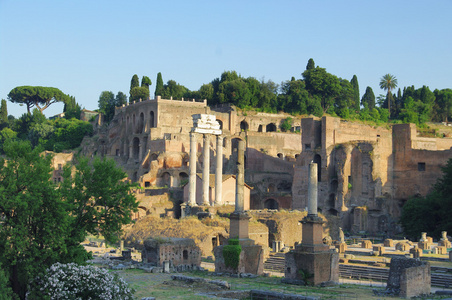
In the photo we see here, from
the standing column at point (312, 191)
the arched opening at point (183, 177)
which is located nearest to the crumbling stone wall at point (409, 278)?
the standing column at point (312, 191)

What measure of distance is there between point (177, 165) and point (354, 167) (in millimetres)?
15706

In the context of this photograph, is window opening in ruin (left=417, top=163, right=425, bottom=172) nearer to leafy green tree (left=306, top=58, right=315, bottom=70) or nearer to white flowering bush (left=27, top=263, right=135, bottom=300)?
leafy green tree (left=306, top=58, right=315, bottom=70)

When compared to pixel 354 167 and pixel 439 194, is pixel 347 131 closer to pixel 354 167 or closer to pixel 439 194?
pixel 354 167

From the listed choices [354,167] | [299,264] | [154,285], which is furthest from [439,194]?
[154,285]

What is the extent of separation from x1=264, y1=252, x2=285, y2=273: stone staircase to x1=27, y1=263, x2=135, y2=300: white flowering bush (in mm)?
15206

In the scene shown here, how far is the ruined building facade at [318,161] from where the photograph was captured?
53.9 metres

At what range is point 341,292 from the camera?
23.3 metres

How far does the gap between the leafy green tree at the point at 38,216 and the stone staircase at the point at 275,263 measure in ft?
41.6

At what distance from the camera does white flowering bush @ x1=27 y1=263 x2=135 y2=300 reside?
18422 millimetres

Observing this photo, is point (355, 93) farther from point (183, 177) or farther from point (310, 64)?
point (183, 177)

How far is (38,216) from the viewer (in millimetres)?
20578

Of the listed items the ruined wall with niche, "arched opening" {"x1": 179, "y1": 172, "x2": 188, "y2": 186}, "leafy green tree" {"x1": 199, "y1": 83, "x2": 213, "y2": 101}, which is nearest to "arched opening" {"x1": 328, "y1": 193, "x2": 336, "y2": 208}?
the ruined wall with niche

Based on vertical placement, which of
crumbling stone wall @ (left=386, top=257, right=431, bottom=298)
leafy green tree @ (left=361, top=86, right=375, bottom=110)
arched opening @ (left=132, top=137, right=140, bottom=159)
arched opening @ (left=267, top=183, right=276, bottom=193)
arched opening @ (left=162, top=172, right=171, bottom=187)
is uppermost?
leafy green tree @ (left=361, top=86, right=375, bottom=110)

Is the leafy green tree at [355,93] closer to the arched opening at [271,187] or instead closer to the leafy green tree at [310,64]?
the leafy green tree at [310,64]
